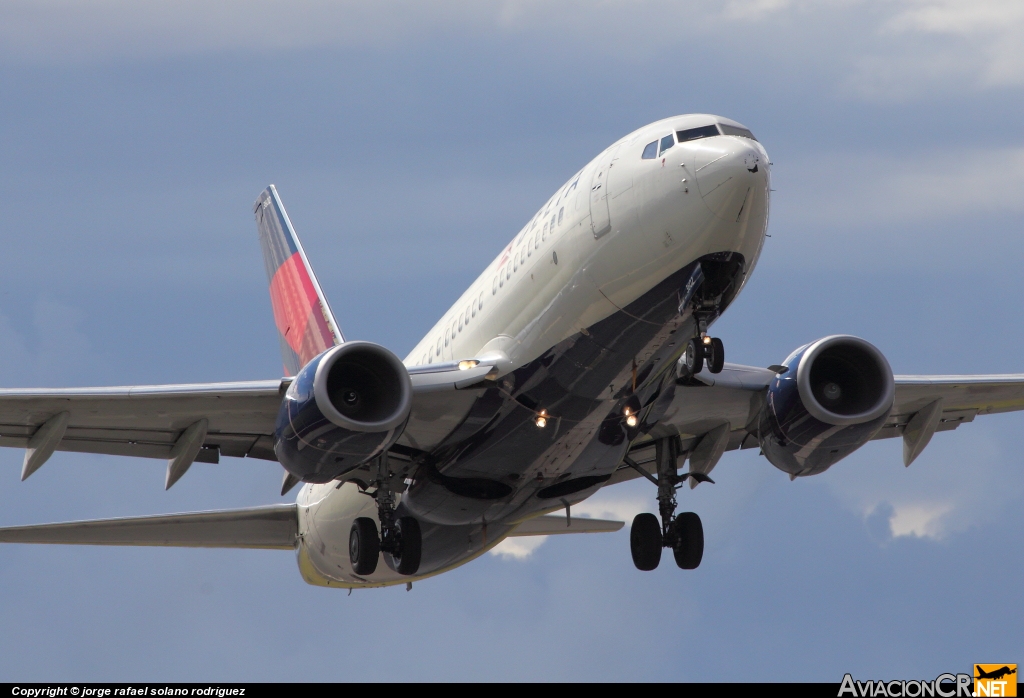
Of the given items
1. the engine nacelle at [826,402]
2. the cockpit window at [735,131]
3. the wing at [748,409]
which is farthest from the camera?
the wing at [748,409]

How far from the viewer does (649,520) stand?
2722cm

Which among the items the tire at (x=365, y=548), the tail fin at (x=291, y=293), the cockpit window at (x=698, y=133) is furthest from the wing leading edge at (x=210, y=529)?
the cockpit window at (x=698, y=133)

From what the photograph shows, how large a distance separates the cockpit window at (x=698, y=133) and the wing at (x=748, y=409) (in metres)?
5.31

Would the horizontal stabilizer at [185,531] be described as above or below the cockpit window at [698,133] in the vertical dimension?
below

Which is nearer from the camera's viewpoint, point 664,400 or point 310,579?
point 664,400

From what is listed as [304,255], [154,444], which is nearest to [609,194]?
[154,444]

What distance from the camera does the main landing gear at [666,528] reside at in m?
26.7

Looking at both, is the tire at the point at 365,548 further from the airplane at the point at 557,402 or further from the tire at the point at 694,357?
the tire at the point at 694,357

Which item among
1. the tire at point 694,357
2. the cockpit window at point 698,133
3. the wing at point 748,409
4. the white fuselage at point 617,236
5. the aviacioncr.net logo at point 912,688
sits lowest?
the aviacioncr.net logo at point 912,688

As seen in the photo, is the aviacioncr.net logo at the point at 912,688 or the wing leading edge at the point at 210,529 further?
the wing leading edge at the point at 210,529

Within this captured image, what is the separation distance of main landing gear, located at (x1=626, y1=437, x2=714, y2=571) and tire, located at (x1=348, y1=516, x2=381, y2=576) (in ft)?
16.3

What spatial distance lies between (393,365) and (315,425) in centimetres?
154

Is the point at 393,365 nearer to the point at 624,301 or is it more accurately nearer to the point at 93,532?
the point at 624,301

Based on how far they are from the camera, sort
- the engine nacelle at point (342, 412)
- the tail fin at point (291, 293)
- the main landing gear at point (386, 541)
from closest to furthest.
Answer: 1. the engine nacelle at point (342, 412)
2. the main landing gear at point (386, 541)
3. the tail fin at point (291, 293)
